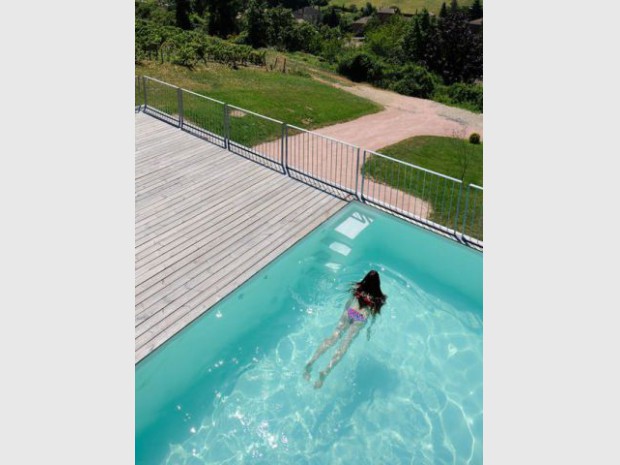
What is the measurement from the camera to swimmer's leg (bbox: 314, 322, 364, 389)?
677 centimetres

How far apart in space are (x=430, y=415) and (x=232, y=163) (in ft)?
23.3

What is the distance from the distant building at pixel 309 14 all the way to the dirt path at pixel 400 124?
58472mm

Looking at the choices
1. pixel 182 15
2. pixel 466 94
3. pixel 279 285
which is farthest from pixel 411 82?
pixel 279 285

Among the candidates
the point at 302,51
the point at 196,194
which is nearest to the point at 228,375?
the point at 196,194

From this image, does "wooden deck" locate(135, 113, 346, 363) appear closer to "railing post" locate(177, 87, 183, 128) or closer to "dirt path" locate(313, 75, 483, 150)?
"railing post" locate(177, 87, 183, 128)

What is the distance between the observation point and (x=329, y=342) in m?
7.15

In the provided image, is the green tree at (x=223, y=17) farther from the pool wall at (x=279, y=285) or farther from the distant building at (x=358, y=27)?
the pool wall at (x=279, y=285)

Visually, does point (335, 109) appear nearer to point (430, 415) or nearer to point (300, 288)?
point (300, 288)

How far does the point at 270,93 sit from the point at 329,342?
18556mm

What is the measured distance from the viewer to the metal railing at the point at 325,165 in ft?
33.0

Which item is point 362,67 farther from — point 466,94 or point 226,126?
point 226,126

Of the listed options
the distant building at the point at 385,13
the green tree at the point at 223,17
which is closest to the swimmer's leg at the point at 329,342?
the green tree at the point at 223,17

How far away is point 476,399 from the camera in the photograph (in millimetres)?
6730

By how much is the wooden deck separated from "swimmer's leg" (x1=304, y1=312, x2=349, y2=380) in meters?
1.55
